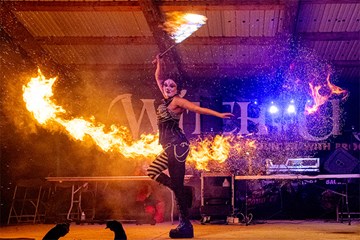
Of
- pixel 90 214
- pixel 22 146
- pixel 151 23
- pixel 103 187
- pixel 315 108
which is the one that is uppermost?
pixel 151 23

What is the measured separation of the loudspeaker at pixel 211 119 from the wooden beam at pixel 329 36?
3.15 meters

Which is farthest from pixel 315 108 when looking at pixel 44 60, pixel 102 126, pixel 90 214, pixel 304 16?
pixel 44 60

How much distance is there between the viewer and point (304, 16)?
9.64 meters

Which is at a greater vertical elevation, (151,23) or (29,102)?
(151,23)

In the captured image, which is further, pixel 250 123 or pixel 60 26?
pixel 250 123

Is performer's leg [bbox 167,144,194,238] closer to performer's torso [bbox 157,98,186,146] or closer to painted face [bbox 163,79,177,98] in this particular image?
performer's torso [bbox 157,98,186,146]

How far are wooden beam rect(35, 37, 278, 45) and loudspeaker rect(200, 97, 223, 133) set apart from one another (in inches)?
90.4

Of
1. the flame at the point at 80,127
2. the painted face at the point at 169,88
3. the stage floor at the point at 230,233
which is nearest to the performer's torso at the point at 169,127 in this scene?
the painted face at the point at 169,88

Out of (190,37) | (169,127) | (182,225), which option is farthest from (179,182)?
(190,37)

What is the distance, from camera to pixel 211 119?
486 inches

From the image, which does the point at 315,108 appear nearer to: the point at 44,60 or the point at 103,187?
the point at 103,187

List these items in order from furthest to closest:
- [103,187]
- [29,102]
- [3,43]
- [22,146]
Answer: [103,187], [22,146], [3,43], [29,102]

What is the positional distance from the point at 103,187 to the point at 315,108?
616 cm

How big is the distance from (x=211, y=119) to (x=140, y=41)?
3172 mm
